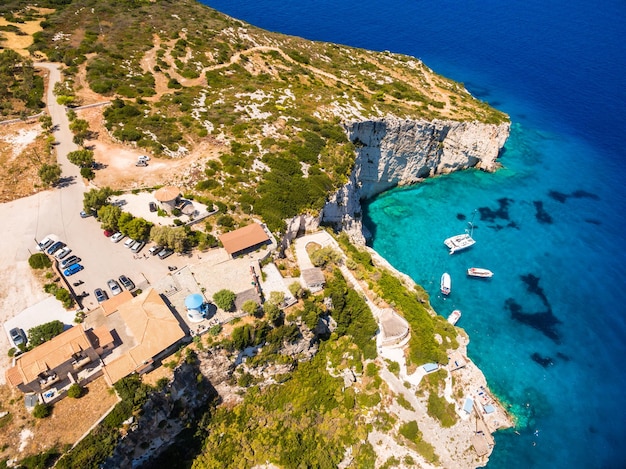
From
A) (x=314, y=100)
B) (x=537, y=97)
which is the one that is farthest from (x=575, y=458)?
(x=537, y=97)

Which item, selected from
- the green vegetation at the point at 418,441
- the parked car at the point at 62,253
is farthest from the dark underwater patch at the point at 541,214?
the parked car at the point at 62,253

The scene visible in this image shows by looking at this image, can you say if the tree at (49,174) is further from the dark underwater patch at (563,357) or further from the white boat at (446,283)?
the dark underwater patch at (563,357)

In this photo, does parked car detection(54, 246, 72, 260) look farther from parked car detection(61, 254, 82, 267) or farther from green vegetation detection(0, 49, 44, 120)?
green vegetation detection(0, 49, 44, 120)

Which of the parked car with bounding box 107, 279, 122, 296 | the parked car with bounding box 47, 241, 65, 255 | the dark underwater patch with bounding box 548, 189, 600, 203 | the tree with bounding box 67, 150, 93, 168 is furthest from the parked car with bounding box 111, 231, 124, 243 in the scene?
the dark underwater patch with bounding box 548, 189, 600, 203

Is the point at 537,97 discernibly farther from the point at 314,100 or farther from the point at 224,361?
the point at 224,361

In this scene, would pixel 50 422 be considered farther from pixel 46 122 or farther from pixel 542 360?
pixel 542 360
